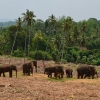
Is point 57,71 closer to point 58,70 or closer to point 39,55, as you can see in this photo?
Answer: point 58,70

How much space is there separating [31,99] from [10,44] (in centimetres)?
7782

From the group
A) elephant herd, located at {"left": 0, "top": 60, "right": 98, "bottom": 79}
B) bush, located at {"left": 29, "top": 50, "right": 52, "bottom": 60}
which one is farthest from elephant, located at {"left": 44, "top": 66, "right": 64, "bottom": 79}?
bush, located at {"left": 29, "top": 50, "right": 52, "bottom": 60}

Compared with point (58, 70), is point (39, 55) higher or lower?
higher

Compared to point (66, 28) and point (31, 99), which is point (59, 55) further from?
point (31, 99)

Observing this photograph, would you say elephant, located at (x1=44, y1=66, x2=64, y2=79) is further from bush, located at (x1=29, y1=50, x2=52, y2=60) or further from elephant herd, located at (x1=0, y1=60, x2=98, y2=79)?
bush, located at (x1=29, y1=50, x2=52, y2=60)

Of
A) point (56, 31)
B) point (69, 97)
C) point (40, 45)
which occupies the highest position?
point (56, 31)

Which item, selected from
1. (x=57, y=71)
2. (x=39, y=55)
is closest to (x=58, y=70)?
(x=57, y=71)

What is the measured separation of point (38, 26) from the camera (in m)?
146

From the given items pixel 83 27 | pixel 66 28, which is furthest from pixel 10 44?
pixel 66 28

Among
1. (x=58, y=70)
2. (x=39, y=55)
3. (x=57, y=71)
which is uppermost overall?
(x=39, y=55)

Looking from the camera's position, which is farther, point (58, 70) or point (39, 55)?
point (39, 55)

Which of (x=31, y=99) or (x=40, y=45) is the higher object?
(x=40, y=45)

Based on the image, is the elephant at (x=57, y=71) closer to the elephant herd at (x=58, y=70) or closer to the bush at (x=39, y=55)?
the elephant herd at (x=58, y=70)

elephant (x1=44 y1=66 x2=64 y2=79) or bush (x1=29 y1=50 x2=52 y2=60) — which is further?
bush (x1=29 y1=50 x2=52 y2=60)
